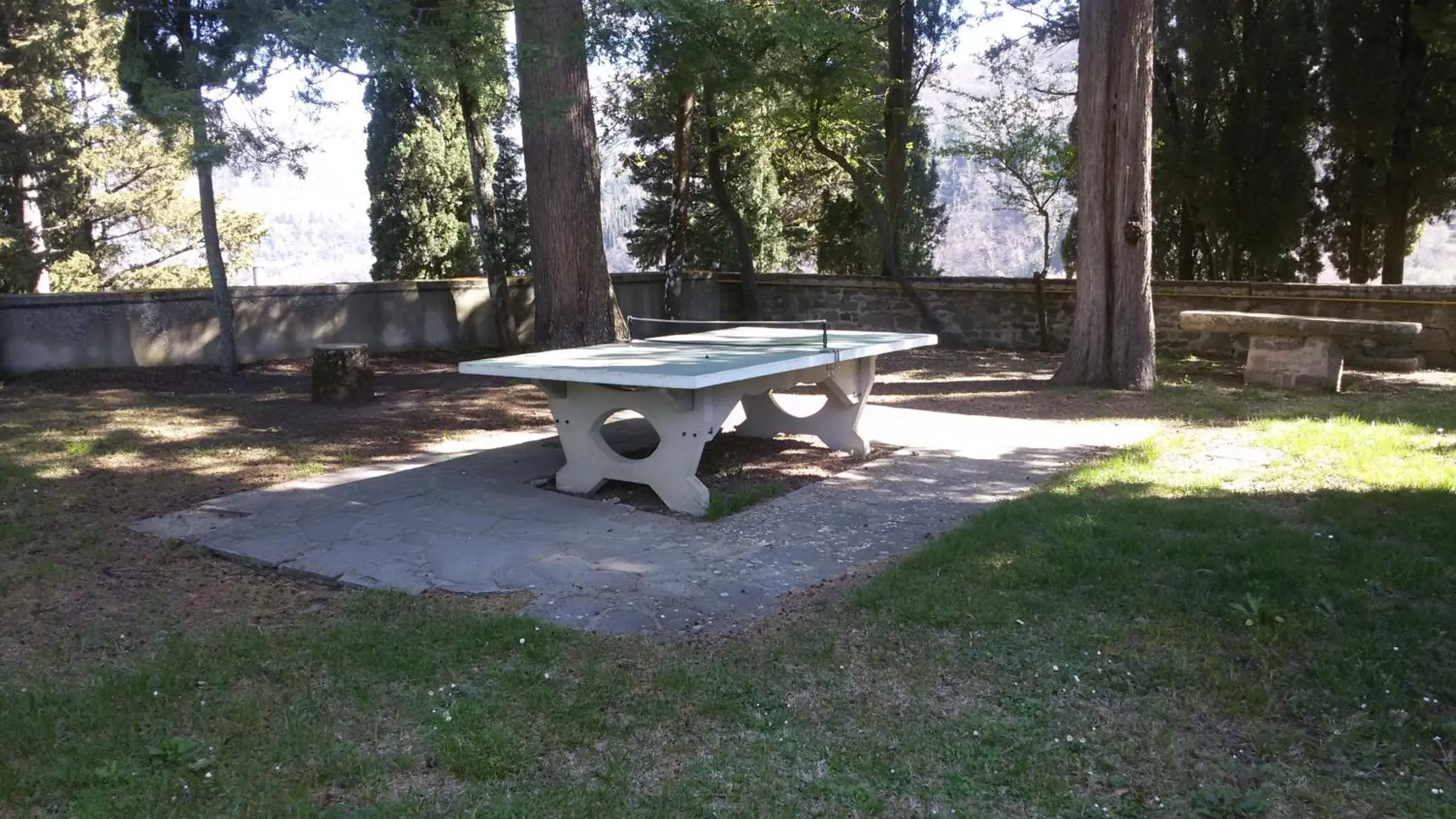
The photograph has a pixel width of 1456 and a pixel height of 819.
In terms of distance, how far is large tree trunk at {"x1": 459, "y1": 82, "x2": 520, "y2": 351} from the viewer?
12961 mm

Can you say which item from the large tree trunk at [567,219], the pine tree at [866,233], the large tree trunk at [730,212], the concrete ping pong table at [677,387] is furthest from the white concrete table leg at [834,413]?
the pine tree at [866,233]

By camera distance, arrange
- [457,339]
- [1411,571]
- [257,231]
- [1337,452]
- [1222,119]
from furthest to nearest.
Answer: [257,231] < [1222,119] < [457,339] < [1337,452] < [1411,571]

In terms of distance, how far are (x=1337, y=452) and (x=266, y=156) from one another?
850cm

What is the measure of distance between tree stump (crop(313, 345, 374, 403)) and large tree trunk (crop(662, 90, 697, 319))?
6.42m

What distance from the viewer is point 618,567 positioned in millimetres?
4836

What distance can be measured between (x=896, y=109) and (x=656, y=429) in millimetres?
11528

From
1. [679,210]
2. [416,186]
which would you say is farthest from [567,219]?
[416,186]

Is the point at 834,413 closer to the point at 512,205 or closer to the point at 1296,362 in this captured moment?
the point at 1296,362

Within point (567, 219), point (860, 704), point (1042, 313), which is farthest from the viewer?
point (1042, 313)

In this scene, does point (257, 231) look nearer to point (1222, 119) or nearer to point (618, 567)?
point (1222, 119)

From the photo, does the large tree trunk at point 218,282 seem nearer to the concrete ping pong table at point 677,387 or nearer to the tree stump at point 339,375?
the tree stump at point 339,375

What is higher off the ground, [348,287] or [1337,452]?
[348,287]

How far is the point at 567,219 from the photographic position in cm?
1003

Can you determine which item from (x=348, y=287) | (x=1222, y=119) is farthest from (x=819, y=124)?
(x=348, y=287)
